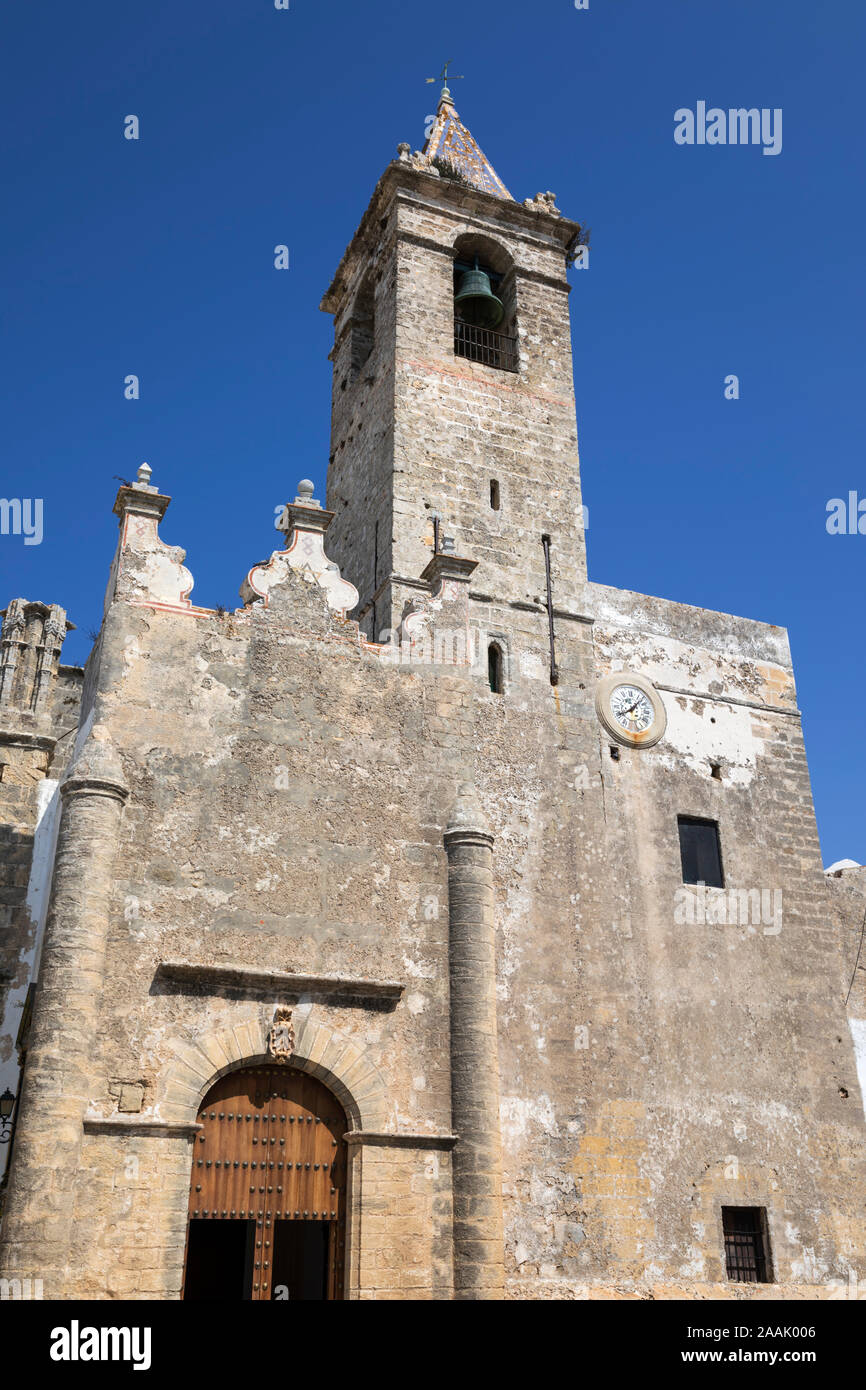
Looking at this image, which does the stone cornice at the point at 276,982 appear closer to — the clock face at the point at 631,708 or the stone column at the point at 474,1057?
the stone column at the point at 474,1057

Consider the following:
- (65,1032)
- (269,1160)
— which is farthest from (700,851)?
(65,1032)

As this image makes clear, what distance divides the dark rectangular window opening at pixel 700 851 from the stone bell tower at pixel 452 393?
3.48 m

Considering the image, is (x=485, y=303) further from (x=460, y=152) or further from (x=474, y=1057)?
(x=474, y=1057)

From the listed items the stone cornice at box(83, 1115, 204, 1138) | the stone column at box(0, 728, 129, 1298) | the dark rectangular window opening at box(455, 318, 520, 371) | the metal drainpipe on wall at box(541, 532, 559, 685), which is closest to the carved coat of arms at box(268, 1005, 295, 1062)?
the stone cornice at box(83, 1115, 204, 1138)

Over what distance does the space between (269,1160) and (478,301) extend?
43.4 feet

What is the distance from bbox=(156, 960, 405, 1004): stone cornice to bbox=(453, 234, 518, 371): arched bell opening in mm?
10411

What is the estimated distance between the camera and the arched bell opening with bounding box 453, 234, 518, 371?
18.1 m

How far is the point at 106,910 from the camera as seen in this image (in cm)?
1064

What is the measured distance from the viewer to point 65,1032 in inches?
392

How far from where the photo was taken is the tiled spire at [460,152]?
1928cm

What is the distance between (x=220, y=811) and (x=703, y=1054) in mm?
6860
